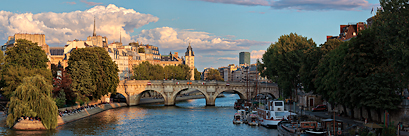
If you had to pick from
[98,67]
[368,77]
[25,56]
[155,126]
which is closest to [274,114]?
[155,126]

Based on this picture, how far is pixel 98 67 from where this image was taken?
275ft

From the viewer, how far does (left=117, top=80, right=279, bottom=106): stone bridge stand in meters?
97.6

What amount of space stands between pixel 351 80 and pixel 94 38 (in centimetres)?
10694

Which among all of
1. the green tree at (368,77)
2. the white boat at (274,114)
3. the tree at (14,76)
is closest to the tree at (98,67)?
the tree at (14,76)

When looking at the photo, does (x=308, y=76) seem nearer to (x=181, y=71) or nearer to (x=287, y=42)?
(x=287, y=42)

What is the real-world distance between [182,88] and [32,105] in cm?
5053

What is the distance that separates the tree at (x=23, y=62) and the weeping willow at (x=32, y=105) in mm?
11088

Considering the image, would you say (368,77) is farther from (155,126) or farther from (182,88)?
(182,88)

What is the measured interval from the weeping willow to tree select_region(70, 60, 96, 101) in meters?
23.5

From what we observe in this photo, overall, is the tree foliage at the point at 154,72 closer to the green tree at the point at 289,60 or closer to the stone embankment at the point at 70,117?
the stone embankment at the point at 70,117

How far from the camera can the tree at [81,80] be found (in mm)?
76250

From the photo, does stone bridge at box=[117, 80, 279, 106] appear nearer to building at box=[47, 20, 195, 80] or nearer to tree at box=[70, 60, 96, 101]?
building at box=[47, 20, 195, 80]

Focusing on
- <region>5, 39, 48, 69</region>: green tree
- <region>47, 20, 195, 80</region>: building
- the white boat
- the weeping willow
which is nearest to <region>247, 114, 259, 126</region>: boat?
the white boat

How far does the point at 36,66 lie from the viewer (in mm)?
69750
